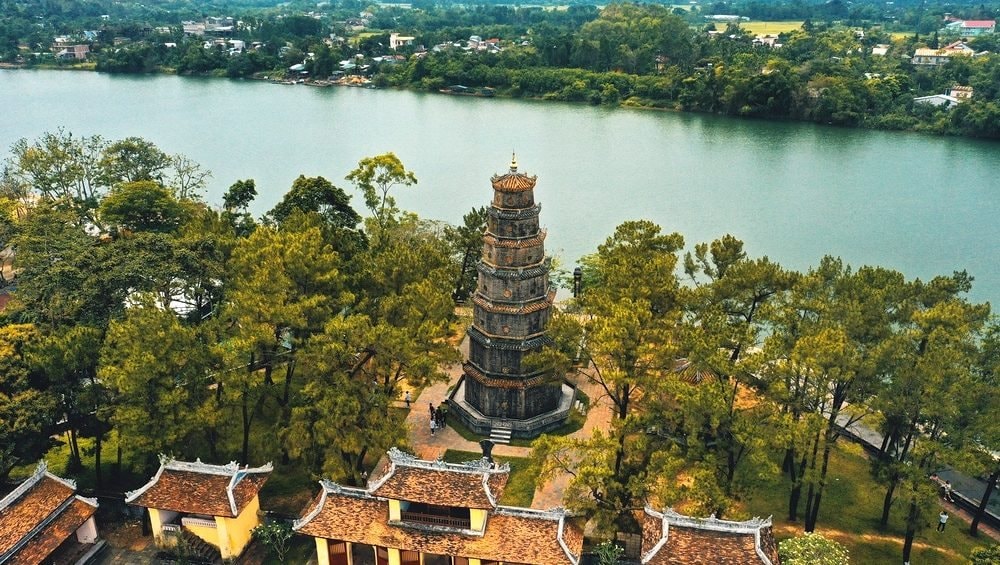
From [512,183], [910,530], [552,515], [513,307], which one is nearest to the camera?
[552,515]

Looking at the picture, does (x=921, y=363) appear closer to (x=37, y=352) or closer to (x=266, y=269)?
(x=266, y=269)

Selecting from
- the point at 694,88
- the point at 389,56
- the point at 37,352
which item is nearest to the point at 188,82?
the point at 389,56

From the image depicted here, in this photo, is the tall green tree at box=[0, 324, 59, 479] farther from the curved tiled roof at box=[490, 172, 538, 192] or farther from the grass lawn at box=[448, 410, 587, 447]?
the curved tiled roof at box=[490, 172, 538, 192]

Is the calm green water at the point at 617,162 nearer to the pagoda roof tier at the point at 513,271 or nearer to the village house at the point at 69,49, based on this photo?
the pagoda roof tier at the point at 513,271

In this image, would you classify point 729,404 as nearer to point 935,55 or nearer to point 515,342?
point 515,342

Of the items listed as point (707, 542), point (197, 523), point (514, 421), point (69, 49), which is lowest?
point (514, 421)

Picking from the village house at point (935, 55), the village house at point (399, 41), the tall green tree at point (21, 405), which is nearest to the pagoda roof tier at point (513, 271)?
the tall green tree at point (21, 405)

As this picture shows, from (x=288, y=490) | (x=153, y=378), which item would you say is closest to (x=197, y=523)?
(x=288, y=490)
